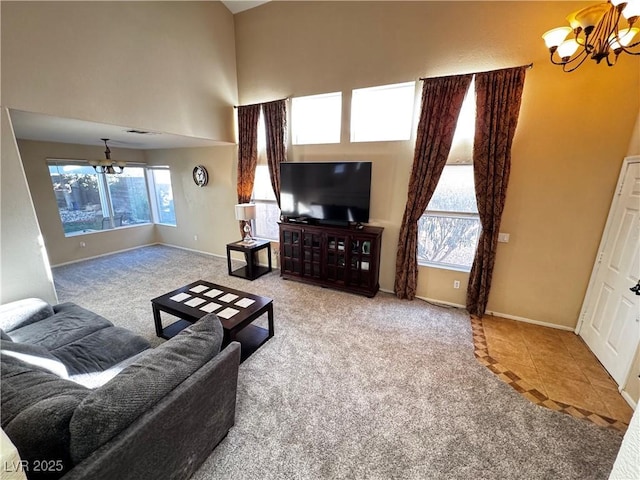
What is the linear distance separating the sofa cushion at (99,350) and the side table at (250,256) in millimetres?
2228

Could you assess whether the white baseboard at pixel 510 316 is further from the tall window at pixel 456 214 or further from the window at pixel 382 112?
the window at pixel 382 112

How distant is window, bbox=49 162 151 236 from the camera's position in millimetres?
5023

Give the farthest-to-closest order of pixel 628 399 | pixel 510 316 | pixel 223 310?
pixel 510 316 → pixel 223 310 → pixel 628 399

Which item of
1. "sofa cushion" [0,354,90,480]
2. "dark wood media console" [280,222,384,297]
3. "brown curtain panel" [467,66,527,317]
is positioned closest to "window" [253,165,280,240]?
"dark wood media console" [280,222,384,297]

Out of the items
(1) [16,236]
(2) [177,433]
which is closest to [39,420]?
(2) [177,433]

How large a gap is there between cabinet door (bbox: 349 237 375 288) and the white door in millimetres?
2394

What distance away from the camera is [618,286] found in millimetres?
2457

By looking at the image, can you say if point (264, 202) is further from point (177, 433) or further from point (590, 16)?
point (590, 16)

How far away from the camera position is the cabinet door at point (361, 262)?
367 cm

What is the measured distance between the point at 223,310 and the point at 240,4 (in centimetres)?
473

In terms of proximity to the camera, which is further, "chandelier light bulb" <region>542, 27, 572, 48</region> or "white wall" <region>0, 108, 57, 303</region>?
"white wall" <region>0, 108, 57, 303</region>

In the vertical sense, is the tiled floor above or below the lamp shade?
below

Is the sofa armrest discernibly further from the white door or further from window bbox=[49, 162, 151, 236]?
window bbox=[49, 162, 151, 236]

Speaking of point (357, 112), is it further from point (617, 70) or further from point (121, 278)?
point (121, 278)
